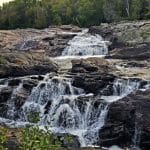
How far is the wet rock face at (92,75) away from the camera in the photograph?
31.8 metres

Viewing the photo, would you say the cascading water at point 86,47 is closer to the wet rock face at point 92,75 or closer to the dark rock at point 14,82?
the wet rock face at point 92,75

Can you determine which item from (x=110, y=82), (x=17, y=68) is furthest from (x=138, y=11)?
(x=110, y=82)

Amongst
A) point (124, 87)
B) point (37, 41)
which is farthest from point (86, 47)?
point (124, 87)

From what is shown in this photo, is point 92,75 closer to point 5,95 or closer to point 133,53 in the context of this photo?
point 5,95

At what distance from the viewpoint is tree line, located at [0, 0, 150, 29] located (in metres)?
71.7

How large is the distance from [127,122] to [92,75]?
23.8 ft

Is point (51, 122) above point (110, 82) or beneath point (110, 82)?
beneath

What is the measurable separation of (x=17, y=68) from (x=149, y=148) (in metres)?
15.6

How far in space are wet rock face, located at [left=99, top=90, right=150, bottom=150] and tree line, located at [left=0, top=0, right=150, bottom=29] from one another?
40.5 metres

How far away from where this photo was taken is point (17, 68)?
38.0 metres

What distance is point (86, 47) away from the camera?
1956 inches

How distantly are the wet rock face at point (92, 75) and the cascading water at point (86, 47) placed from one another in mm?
12032

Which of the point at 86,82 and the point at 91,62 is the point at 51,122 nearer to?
the point at 86,82

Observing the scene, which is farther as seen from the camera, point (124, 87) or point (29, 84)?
point (29, 84)
